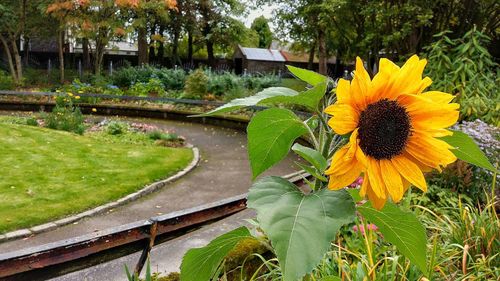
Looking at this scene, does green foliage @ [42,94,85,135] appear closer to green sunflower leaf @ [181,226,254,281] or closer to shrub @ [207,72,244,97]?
shrub @ [207,72,244,97]

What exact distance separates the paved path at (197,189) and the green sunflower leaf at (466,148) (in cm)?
553

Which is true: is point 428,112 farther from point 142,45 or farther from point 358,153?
point 142,45

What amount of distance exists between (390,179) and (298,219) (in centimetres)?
20

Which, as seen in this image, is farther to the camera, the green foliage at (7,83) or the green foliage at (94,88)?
the green foliage at (7,83)

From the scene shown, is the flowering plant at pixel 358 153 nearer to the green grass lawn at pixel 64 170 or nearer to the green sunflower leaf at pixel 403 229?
the green sunflower leaf at pixel 403 229

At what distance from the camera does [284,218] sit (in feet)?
2.61

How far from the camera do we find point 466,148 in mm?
939

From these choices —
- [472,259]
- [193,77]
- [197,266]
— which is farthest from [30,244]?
[193,77]

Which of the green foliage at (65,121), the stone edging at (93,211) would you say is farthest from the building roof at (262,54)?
the stone edging at (93,211)

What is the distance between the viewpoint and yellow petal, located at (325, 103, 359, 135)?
0.81 meters

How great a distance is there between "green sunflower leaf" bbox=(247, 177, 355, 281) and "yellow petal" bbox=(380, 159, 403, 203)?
0.24 feet

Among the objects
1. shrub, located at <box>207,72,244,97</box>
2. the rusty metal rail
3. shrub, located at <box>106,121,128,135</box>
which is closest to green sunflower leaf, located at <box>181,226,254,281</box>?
the rusty metal rail

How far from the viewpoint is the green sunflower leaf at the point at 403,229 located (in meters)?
0.96

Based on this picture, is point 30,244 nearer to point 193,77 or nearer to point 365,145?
point 365,145
